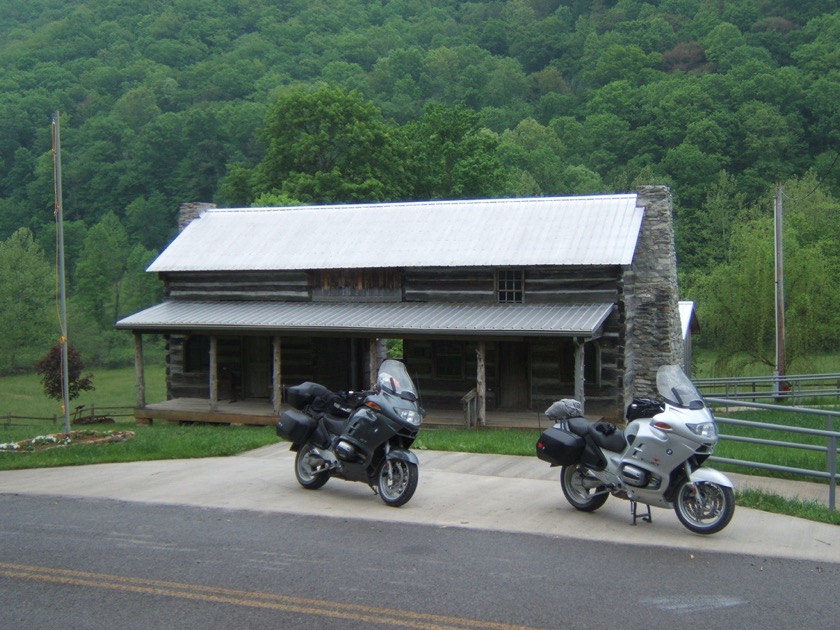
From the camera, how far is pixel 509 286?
24.9m

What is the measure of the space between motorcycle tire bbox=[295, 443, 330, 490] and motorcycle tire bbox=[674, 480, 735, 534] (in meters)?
4.33

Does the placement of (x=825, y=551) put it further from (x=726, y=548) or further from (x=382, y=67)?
(x=382, y=67)

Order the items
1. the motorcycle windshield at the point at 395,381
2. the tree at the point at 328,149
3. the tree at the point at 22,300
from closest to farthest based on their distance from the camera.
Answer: the motorcycle windshield at the point at 395,381, the tree at the point at 328,149, the tree at the point at 22,300

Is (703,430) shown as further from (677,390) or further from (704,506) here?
(704,506)

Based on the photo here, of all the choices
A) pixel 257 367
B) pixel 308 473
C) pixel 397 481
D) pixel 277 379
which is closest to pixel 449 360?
pixel 277 379

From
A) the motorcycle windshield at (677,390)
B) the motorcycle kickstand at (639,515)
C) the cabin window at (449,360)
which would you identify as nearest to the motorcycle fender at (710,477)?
the motorcycle windshield at (677,390)

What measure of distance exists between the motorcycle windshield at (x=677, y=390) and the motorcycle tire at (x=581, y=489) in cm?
132

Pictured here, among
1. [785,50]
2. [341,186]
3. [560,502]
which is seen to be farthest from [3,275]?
[785,50]

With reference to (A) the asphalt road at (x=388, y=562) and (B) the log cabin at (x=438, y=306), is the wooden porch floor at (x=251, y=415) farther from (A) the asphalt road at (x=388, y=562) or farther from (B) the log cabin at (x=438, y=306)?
(A) the asphalt road at (x=388, y=562)

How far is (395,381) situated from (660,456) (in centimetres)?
307

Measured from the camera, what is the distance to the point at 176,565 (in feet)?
27.6

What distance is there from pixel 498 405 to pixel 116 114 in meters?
79.4

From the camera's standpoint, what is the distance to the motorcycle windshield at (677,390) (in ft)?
31.3

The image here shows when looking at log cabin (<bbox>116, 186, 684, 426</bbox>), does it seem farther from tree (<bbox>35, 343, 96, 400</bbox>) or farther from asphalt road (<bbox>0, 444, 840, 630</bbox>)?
asphalt road (<bbox>0, 444, 840, 630</bbox>)
